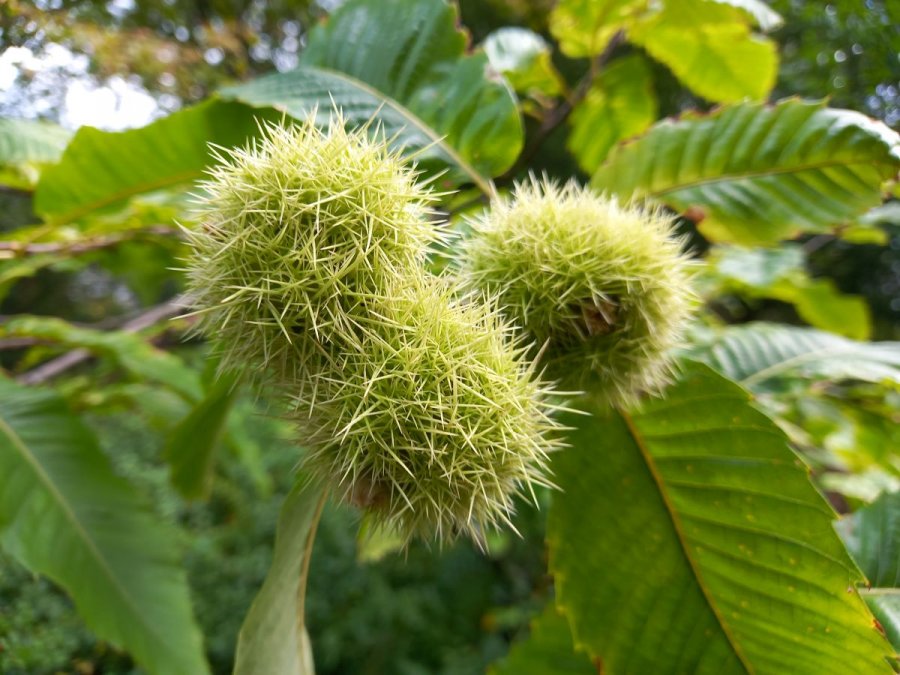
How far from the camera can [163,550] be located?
38.0 inches

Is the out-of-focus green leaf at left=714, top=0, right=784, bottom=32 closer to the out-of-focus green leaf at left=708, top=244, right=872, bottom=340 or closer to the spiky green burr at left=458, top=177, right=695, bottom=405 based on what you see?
the spiky green burr at left=458, top=177, right=695, bottom=405

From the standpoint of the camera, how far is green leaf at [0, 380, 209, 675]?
87cm

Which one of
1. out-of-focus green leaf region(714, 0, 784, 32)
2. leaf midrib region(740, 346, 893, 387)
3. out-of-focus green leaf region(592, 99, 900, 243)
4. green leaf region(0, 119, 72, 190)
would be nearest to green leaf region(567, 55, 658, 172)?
out-of-focus green leaf region(714, 0, 784, 32)

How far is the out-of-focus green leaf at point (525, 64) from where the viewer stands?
1354 millimetres

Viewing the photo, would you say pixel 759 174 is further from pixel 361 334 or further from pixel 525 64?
pixel 361 334

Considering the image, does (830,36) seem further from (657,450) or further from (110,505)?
(110,505)

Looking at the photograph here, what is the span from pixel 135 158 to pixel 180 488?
24.2 inches

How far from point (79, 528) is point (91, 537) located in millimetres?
25

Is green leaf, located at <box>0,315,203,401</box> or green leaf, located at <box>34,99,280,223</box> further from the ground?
green leaf, located at <box>34,99,280,223</box>

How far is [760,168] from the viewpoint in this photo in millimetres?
924

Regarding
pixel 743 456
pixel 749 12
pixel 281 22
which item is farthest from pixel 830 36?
pixel 281 22

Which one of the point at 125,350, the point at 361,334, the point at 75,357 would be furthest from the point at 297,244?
the point at 75,357

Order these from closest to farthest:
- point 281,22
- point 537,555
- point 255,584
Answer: point 255,584
point 537,555
point 281,22

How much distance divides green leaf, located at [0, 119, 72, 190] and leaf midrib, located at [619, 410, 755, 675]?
3.97ft
